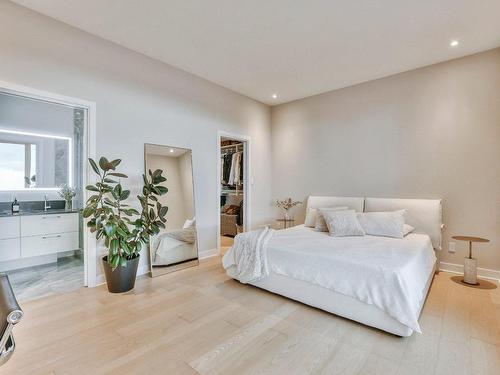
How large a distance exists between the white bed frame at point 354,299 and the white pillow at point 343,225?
2.04 feet

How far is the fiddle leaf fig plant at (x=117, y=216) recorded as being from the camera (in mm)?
2660

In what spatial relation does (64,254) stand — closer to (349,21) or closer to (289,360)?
(289,360)

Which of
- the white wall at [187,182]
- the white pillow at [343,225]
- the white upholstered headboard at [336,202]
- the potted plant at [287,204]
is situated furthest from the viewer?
the potted plant at [287,204]

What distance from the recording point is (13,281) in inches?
122

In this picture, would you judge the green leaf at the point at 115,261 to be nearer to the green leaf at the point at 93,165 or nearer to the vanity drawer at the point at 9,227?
the green leaf at the point at 93,165

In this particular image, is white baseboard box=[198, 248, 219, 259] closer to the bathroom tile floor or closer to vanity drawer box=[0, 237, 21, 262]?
the bathroom tile floor

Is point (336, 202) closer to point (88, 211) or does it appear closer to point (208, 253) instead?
point (208, 253)

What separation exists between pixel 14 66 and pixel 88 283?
2307mm

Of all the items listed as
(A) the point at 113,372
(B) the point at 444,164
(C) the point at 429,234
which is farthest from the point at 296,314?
(B) the point at 444,164

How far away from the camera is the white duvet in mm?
1988

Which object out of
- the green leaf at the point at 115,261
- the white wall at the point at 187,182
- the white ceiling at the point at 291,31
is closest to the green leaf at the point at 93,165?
the green leaf at the point at 115,261

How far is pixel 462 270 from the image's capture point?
3.32 meters

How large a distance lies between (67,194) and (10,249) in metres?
1.01

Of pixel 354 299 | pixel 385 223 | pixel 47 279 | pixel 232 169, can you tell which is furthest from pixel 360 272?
pixel 232 169
